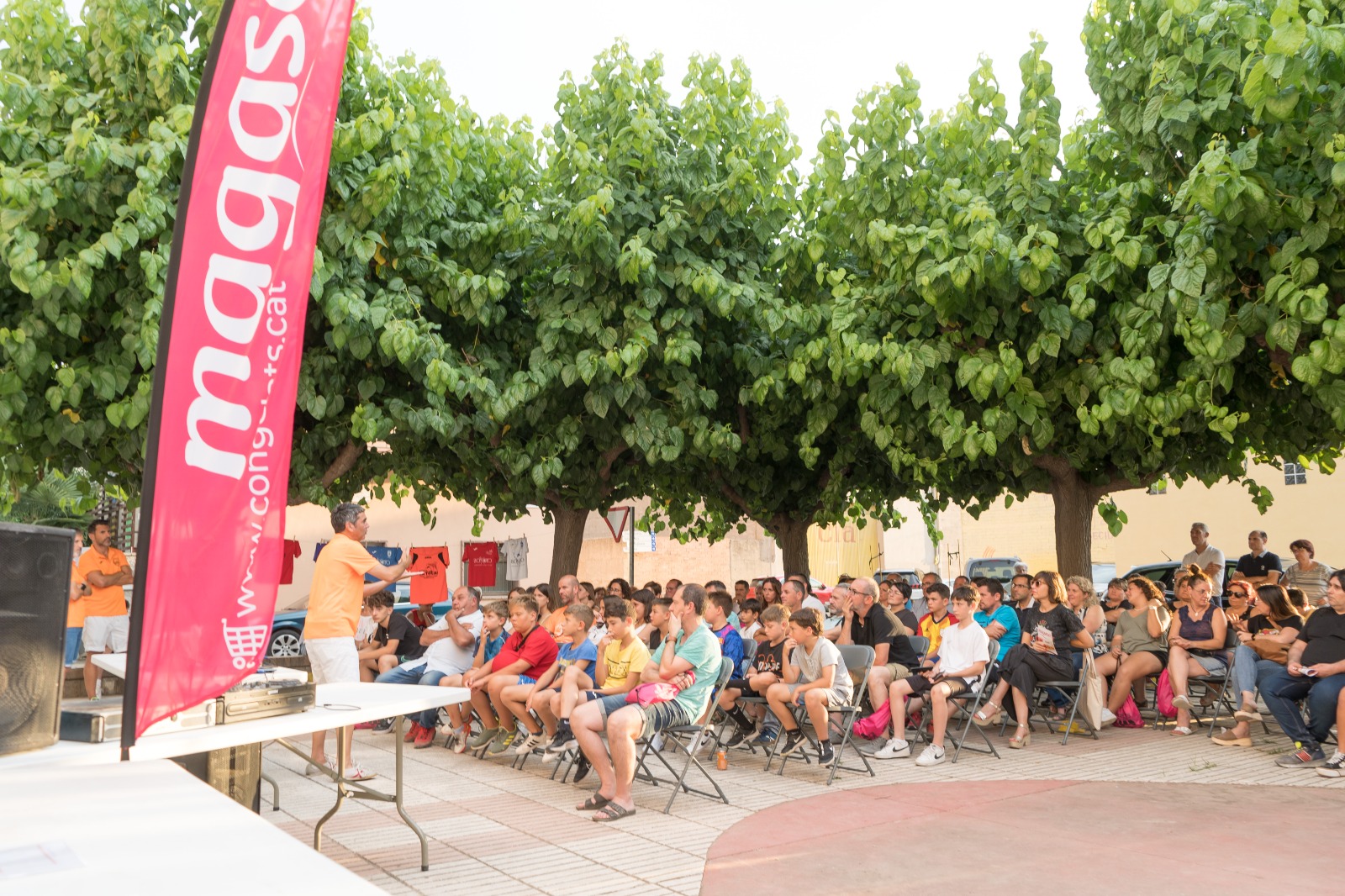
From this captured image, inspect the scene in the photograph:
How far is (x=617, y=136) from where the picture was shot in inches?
470

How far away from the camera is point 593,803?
7.00 m

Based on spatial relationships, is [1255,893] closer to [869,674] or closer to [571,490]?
[869,674]

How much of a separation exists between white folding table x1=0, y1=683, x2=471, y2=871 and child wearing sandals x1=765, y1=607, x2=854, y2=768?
3312 millimetres

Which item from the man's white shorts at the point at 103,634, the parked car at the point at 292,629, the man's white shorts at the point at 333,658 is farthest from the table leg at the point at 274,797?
the parked car at the point at 292,629

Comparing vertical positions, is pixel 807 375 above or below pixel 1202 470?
above

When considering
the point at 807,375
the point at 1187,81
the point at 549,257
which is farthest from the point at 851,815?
the point at 549,257

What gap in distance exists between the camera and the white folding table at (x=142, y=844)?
204cm

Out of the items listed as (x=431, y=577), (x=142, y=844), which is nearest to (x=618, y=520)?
(x=431, y=577)

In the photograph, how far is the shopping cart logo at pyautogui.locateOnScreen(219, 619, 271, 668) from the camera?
3797 millimetres

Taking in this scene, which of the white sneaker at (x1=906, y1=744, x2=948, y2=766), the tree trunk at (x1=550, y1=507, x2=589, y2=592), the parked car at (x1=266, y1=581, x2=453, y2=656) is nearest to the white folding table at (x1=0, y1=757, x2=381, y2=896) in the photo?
the white sneaker at (x1=906, y1=744, x2=948, y2=766)

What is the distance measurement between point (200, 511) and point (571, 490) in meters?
10.4

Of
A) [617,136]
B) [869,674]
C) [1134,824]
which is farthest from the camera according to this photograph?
[617,136]

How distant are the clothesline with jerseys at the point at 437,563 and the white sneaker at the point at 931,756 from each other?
4.20 metres

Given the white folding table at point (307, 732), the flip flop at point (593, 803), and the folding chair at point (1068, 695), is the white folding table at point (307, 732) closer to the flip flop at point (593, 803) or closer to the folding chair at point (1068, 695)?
the flip flop at point (593, 803)
